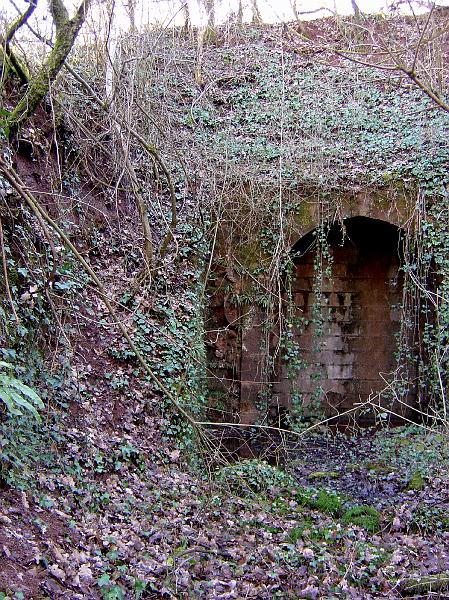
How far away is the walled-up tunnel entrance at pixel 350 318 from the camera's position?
30.1ft

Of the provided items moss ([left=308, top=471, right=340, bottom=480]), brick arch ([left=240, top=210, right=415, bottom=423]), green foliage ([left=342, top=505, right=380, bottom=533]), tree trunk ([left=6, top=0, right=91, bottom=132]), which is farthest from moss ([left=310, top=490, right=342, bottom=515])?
tree trunk ([left=6, top=0, right=91, bottom=132])

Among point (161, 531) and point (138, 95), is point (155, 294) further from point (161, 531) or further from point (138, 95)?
point (161, 531)

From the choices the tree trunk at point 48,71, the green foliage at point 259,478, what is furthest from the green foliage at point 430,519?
the tree trunk at point 48,71

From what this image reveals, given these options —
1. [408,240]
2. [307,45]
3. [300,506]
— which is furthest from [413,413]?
[307,45]

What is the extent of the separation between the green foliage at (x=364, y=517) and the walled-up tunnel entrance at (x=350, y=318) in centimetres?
361

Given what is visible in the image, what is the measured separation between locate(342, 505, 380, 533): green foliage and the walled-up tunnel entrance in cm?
361

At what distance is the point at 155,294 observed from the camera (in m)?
6.43

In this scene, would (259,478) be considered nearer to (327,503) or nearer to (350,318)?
(327,503)

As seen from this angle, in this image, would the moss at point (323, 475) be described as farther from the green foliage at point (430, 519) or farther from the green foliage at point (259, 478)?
the green foliage at point (430, 519)

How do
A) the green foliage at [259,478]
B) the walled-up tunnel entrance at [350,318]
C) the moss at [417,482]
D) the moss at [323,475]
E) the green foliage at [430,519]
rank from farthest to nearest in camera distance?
the walled-up tunnel entrance at [350,318], the moss at [323,475], the moss at [417,482], the green foliage at [259,478], the green foliage at [430,519]

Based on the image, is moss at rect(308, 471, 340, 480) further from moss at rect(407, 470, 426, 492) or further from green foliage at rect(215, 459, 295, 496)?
moss at rect(407, 470, 426, 492)

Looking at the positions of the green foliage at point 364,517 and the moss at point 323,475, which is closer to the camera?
the green foliage at point 364,517

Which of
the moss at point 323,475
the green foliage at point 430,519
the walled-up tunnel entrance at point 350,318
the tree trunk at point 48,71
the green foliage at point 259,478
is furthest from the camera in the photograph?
the walled-up tunnel entrance at point 350,318

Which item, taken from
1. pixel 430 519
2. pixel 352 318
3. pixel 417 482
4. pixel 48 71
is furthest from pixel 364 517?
pixel 48 71
